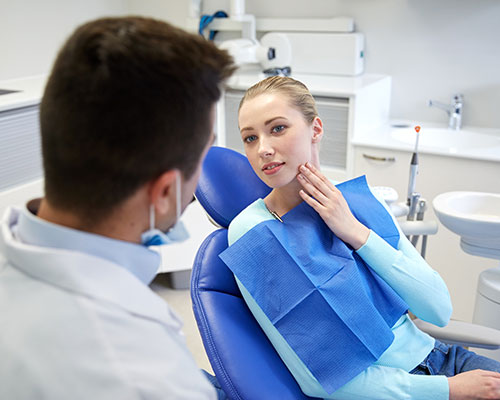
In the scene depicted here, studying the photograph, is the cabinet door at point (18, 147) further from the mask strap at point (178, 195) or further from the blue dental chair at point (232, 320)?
the mask strap at point (178, 195)

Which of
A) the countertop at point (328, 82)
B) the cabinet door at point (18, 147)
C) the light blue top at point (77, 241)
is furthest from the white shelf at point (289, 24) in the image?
the light blue top at point (77, 241)

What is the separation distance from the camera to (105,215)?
69cm

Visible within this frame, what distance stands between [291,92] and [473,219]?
2.38 ft

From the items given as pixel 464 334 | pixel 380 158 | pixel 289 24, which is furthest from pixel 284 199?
pixel 289 24

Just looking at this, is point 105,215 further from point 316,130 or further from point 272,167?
point 316,130

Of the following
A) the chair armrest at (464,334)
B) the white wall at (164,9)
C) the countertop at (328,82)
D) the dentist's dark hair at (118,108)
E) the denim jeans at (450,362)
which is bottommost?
the denim jeans at (450,362)

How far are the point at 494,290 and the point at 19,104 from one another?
210 cm

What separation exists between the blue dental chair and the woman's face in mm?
163

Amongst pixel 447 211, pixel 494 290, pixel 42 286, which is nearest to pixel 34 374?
pixel 42 286

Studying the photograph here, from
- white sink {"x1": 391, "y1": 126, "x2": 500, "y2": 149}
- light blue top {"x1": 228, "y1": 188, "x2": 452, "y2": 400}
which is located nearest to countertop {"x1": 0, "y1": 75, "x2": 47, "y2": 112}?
light blue top {"x1": 228, "y1": 188, "x2": 452, "y2": 400}

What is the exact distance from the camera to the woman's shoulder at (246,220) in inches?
49.9

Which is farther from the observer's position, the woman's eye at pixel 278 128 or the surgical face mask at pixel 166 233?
the woman's eye at pixel 278 128

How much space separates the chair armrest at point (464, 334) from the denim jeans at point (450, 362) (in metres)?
0.02

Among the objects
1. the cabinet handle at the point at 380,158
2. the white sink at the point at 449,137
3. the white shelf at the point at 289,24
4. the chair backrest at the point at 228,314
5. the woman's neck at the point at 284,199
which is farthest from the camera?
the white shelf at the point at 289,24
